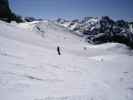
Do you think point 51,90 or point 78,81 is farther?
point 78,81

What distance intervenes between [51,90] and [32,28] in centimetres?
5239

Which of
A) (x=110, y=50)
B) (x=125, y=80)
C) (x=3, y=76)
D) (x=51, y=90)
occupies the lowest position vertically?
(x=110, y=50)

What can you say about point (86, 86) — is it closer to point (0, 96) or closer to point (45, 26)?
point (0, 96)

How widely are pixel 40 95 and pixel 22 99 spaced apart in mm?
1049

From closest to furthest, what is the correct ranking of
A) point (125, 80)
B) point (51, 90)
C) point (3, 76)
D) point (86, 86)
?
point (51, 90), point (3, 76), point (86, 86), point (125, 80)

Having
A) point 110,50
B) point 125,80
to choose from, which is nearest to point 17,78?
point 125,80

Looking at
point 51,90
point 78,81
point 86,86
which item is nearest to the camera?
point 51,90

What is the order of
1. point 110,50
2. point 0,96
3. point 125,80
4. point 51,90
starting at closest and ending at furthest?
point 0,96 → point 51,90 → point 125,80 → point 110,50

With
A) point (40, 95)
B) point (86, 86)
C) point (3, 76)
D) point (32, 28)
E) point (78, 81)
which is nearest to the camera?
point (40, 95)

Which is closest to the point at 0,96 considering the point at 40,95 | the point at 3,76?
the point at 40,95

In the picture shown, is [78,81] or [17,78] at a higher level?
[17,78]

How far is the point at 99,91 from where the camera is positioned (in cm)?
1009

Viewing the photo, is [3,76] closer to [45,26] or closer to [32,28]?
[32,28]

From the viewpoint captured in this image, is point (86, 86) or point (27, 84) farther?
point (86, 86)
